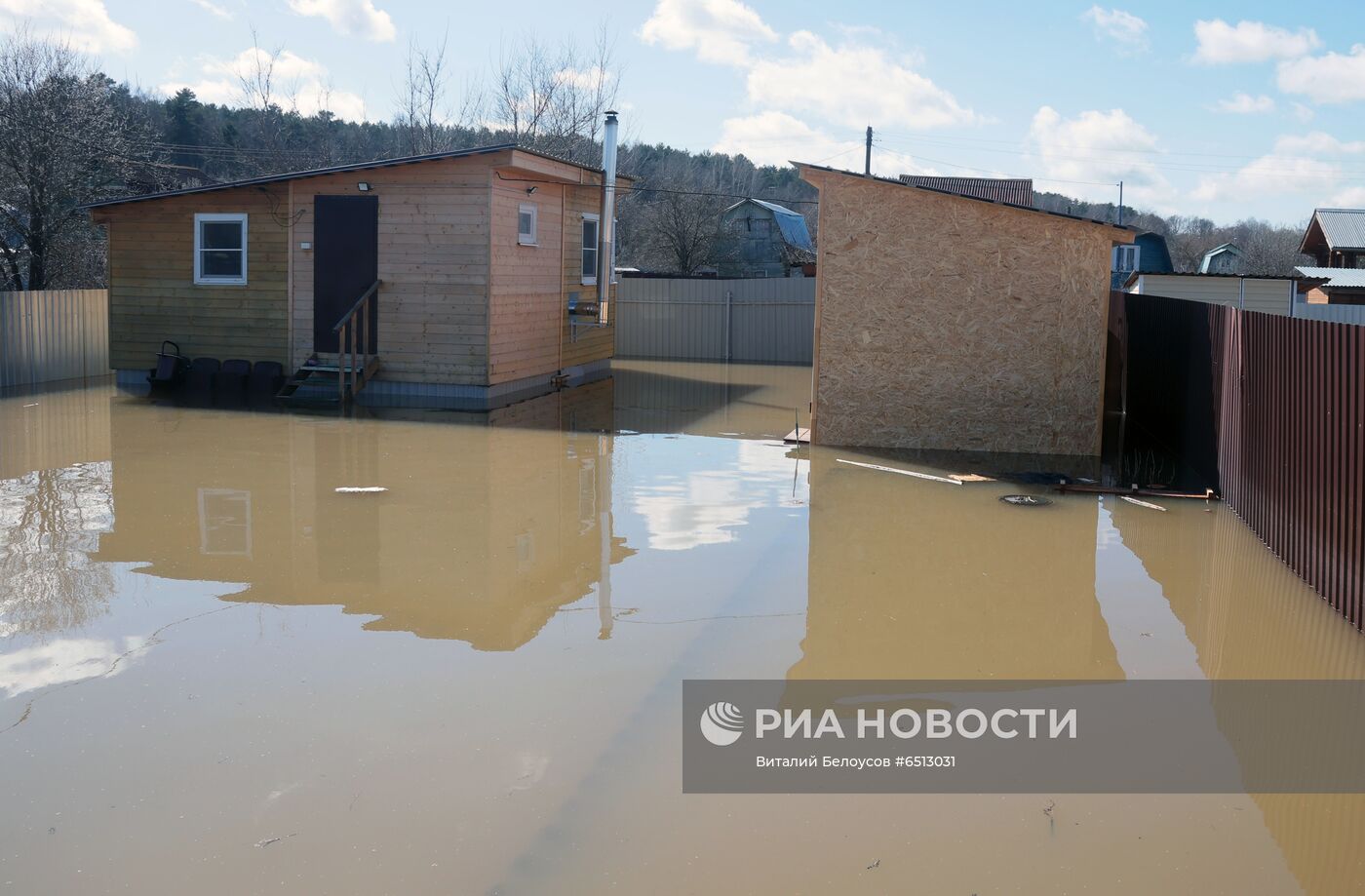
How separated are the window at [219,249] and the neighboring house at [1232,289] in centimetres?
1987

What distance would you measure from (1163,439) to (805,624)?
31.8 feet

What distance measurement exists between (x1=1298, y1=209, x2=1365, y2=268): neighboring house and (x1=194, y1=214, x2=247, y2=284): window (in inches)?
1588

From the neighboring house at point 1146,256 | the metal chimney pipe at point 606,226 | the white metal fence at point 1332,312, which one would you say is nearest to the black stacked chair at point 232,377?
the metal chimney pipe at point 606,226

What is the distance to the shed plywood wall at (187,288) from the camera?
19438mm

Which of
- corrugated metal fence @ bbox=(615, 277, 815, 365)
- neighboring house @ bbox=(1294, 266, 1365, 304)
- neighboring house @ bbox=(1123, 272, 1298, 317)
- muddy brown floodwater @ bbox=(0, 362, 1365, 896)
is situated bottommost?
muddy brown floodwater @ bbox=(0, 362, 1365, 896)

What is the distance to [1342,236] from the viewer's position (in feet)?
151

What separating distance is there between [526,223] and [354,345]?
3.61 metres

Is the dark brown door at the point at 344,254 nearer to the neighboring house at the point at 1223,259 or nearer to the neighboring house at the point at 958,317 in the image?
the neighboring house at the point at 958,317

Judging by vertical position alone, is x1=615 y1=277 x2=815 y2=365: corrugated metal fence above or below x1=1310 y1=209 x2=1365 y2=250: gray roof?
below

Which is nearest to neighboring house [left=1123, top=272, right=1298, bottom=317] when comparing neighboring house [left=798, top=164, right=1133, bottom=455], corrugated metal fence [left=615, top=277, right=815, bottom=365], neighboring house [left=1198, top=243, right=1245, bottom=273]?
corrugated metal fence [left=615, top=277, right=815, bottom=365]

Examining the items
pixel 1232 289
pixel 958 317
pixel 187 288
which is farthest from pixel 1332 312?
pixel 187 288

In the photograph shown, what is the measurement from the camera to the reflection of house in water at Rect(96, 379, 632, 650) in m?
7.88

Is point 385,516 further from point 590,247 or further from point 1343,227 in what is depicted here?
point 1343,227

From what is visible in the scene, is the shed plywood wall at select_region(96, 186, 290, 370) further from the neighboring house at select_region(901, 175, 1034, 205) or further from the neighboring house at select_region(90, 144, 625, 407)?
the neighboring house at select_region(901, 175, 1034, 205)
